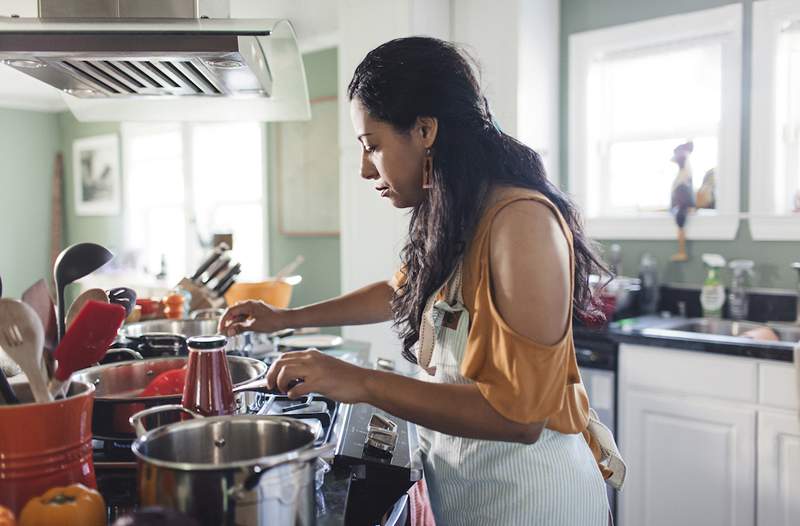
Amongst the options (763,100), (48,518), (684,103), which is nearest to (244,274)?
(684,103)

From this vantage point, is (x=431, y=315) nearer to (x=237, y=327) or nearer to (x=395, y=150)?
(x=395, y=150)

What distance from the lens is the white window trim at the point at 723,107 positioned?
9.94 feet

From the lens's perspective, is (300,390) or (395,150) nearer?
(300,390)

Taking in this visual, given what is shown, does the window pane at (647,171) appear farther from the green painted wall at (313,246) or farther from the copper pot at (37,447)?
the copper pot at (37,447)

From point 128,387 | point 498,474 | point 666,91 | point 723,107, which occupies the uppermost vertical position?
point 666,91

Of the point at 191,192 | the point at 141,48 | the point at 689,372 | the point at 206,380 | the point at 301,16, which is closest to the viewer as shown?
the point at 206,380

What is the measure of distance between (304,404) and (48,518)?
2.06 ft

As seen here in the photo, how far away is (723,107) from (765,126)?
0.21 metres

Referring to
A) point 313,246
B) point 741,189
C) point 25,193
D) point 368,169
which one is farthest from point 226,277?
point 25,193

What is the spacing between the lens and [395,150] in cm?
118

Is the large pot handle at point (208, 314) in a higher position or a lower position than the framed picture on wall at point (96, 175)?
lower

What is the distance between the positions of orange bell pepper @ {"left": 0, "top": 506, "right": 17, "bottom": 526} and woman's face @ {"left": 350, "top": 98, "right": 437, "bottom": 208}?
0.76 metres

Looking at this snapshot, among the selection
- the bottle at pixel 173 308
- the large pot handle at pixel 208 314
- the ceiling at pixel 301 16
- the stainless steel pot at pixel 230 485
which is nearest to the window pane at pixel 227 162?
the ceiling at pixel 301 16

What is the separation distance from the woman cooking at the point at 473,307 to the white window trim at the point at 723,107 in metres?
2.10
